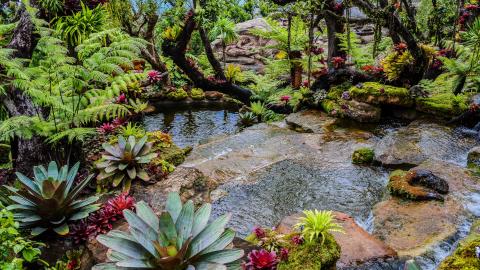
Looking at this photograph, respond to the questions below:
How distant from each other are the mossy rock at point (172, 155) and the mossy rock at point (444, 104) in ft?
18.3

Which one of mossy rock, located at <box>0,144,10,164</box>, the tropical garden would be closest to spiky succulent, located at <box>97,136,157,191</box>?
the tropical garden

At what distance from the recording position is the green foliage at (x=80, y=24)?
5039 mm

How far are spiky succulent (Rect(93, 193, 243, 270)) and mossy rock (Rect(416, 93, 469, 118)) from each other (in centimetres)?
664

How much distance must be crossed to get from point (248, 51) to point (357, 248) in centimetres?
1587

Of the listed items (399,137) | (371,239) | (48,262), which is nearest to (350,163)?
(399,137)

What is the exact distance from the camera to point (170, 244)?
2.76 metres

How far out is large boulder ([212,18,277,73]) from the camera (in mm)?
17577

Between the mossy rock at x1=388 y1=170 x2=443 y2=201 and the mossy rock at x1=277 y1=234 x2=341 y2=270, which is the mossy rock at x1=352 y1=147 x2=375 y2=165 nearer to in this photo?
the mossy rock at x1=388 y1=170 x2=443 y2=201

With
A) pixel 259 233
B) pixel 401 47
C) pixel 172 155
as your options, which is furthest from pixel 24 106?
pixel 401 47

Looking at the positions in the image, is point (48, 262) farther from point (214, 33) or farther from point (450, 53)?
point (214, 33)

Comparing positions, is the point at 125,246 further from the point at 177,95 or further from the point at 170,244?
the point at 177,95

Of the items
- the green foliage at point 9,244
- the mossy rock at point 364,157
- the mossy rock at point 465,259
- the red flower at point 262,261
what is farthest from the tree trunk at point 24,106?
the mossy rock at point 364,157

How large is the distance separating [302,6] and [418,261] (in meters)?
7.61

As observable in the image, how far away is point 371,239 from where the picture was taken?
3.57 metres
